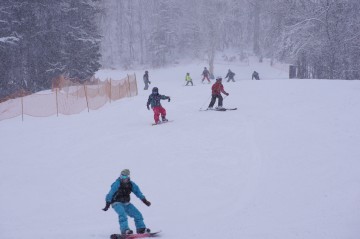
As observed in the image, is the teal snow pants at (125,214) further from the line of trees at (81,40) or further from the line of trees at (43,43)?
the line of trees at (81,40)

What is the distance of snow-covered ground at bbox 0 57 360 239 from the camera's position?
735 cm

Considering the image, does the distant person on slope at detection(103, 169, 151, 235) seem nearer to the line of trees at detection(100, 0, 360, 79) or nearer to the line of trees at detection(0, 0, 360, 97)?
the line of trees at detection(0, 0, 360, 97)

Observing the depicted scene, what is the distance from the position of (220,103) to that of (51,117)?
8.79 meters

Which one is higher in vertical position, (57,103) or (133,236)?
(57,103)

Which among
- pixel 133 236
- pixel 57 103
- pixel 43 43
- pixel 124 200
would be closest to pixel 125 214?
pixel 124 200

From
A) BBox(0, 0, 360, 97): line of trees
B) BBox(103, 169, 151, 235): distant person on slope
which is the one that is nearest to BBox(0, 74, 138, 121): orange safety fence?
BBox(0, 0, 360, 97): line of trees

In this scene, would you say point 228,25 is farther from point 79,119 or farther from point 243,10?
point 79,119

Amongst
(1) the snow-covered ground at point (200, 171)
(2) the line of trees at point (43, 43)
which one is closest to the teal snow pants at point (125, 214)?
(1) the snow-covered ground at point (200, 171)

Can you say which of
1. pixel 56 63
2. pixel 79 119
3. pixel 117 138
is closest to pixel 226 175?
pixel 117 138

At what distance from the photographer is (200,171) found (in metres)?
10.2

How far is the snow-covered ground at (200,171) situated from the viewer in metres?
7.35

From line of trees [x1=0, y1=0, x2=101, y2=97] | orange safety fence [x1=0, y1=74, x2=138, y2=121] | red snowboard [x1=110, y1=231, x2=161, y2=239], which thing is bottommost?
red snowboard [x1=110, y1=231, x2=161, y2=239]

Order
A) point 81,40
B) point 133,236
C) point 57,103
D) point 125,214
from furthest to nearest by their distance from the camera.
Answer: point 81,40
point 57,103
point 125,214
point 133,236

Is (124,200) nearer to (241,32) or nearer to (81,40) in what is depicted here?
(81,40)
